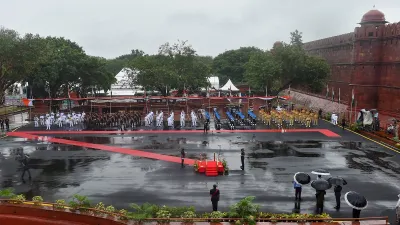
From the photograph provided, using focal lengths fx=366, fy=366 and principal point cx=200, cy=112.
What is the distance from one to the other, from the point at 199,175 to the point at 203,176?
0.22 metres

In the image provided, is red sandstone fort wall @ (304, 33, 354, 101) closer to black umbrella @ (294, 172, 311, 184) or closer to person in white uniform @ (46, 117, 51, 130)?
person in white uniform @ (46, 117, 51, 130)

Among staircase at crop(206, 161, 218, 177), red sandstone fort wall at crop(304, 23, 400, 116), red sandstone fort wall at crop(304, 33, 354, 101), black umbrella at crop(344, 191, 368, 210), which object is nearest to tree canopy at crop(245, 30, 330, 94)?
red sandstone fort wall at crop(304, 33, 354, 101)

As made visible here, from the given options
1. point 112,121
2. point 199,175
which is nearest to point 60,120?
point 112,121

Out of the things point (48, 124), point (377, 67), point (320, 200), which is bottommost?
point (320, 200)

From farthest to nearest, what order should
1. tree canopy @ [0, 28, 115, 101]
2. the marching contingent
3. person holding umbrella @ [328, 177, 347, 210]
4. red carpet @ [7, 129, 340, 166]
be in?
tree canopy @ [0, 28, 115, 101] < the marching contingent < red carpet @ [7, 129, 340, 166] < person holding umbrella @ [328, 177, 347, 210]

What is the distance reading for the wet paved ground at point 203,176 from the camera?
543 inches

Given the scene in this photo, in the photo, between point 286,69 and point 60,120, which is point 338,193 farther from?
point 286,69

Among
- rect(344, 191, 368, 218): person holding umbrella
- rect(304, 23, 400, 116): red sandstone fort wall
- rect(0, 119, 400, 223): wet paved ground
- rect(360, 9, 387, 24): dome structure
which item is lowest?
rect(0, 119, 400, 223): wet paved ground

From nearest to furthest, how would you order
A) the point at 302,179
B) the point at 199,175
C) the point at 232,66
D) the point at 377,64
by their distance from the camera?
the point at 302,179 → the point at 199,175 → the point at 377,64 → the point at 232,66

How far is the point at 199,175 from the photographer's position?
16.6 m

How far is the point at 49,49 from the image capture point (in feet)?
129

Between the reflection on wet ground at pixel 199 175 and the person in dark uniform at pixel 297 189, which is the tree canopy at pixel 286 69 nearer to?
the reflection on wet ground at pixel 199 175

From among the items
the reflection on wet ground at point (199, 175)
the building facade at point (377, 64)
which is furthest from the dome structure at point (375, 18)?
the reflection on wet ground at point (199, 175)

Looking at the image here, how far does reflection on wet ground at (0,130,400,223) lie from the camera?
13852 millimetres
